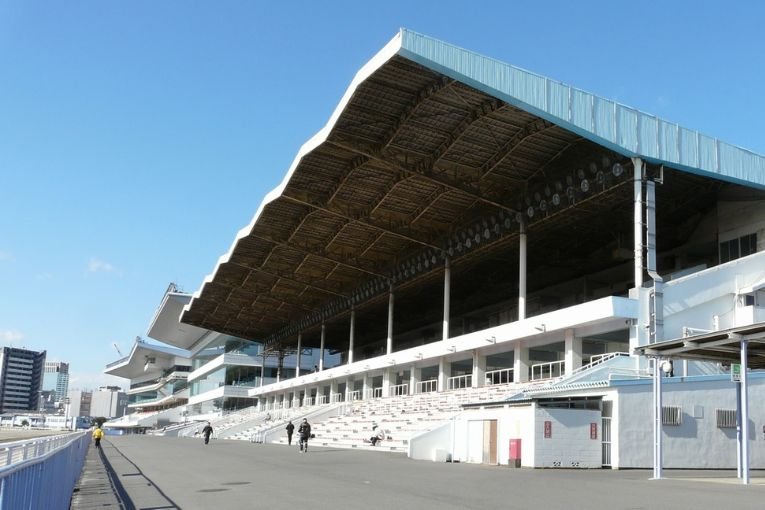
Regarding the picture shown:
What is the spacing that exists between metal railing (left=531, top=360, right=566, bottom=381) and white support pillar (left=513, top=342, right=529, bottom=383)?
0.44 m

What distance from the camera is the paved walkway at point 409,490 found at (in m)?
13.3

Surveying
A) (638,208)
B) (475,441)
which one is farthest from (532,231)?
(475,441)

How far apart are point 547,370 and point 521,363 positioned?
4.63ft

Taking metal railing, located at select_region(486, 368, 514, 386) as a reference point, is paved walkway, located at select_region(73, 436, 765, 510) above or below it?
below

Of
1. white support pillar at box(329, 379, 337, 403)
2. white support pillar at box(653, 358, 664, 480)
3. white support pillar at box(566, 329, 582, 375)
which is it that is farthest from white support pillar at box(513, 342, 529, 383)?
white support pillar at box(329, 379, 337, 403)

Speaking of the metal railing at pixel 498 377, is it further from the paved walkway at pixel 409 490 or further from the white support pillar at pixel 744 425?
the white support pillar at pixel 744 425

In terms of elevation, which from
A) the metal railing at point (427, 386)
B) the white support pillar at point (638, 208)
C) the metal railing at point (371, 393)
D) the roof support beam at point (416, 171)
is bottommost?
the metal railing at point (371, 393)

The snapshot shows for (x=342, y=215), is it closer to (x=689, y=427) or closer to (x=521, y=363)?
(x=521, y=363)

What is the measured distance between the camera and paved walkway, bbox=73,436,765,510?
13.3 meters

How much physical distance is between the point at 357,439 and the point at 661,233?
21.2m

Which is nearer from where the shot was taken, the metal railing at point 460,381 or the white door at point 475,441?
the white door at point 475,441

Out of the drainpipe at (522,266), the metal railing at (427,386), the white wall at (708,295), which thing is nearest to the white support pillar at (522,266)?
the drainpipe at (522,266)

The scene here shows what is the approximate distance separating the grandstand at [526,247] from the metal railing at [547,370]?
0.15 meters

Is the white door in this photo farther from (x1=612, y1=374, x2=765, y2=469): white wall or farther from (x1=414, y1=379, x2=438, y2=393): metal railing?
(x1=414, y1=379, x2=438, y2=393): metal railing
